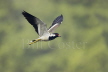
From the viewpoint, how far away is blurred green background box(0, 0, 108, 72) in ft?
153

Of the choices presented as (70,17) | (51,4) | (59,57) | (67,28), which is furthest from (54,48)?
(51,4)

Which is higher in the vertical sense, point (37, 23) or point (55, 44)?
point (37, 23)

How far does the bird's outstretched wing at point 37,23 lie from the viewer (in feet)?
50.9

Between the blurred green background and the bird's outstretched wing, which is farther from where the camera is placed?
the blurred green background

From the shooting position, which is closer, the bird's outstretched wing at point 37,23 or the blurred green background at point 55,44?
the bird's outstretched wing at point 37,23

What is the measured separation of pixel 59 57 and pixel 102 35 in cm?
1098

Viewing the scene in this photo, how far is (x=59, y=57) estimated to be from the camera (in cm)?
4912

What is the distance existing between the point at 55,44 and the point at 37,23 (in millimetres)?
34233

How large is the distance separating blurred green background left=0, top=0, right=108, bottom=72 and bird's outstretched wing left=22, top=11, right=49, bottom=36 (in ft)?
85.8

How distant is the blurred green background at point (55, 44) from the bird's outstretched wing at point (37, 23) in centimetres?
2614

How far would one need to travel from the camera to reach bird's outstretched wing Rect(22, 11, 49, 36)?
50.9 ft

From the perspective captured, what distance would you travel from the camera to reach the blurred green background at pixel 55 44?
46.8 meters

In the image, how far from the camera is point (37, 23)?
1575 centimetres

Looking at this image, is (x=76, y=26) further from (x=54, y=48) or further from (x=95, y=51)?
(x=95, y=51)
